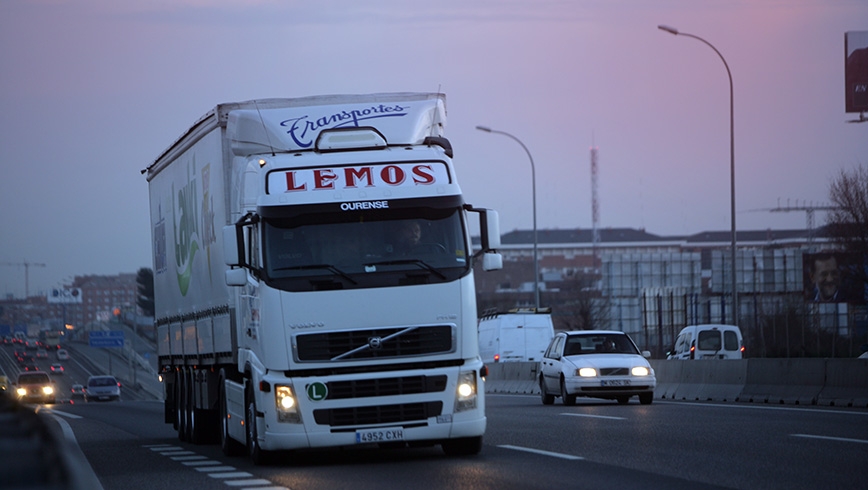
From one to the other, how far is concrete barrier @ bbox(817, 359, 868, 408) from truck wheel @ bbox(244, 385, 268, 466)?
11.8 metres

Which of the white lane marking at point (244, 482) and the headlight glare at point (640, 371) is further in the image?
the headlight glare at point (640, 371)

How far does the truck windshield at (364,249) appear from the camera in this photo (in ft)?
42.2

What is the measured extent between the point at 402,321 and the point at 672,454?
2854 millimetres

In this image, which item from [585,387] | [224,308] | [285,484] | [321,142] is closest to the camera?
[285,484]

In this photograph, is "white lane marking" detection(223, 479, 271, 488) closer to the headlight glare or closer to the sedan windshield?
the headlight glare

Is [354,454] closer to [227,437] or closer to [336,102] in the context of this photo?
[227,437]

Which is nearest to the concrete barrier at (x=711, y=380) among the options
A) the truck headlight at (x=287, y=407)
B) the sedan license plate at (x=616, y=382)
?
the sedan license plate at (x=616, y=382)

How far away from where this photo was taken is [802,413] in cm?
1988

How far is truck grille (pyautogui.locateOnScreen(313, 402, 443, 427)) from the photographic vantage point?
12703 millimetres

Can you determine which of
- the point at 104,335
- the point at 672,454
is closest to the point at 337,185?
the point at 672,454

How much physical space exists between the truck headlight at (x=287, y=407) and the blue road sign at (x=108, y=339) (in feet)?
367

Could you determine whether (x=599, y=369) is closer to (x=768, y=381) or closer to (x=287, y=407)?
(x=768, y=381)

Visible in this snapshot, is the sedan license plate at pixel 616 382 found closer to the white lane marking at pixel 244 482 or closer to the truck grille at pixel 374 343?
the truck grille at pixel 374 343

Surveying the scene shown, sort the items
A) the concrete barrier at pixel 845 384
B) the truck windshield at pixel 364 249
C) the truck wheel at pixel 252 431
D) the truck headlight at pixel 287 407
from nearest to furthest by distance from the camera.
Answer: the truck headlight at pixel 287 407 → the truck windshield at pixel 364 249 → the truck wheel at pixel 252 431 → the concrete barrier at pixel 845 384
